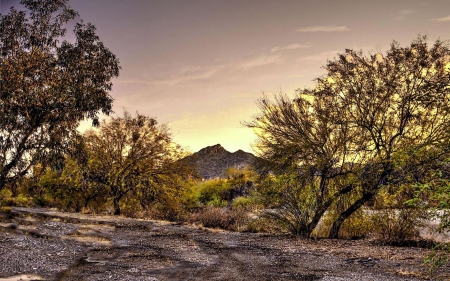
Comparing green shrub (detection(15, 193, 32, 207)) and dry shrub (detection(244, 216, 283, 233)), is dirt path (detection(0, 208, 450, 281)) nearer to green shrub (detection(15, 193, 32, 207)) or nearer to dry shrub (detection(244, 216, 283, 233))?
dry shrub (detection(244, 216, 283, 233))

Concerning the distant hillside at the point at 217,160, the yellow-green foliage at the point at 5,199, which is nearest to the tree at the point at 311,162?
the yellow-green foliage at the point at 5,199

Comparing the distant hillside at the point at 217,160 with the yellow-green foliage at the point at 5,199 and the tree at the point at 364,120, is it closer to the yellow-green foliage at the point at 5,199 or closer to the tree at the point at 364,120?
the yellow-green foliage at the point at 5,199

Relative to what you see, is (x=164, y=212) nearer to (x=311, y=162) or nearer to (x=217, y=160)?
(x=311, y=162)

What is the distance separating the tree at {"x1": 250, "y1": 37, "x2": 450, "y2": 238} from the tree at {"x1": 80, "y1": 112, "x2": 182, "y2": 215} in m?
12.3

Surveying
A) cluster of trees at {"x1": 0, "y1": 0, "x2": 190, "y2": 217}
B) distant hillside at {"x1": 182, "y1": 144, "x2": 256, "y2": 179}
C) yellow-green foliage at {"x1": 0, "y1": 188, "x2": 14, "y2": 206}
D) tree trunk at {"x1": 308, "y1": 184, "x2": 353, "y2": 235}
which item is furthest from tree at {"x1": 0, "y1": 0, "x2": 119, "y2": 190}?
distant hillside at {"x1": 182, "y1": 144, "x2": 256, "y2": 179}

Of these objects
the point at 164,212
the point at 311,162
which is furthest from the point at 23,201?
the point at 311,162

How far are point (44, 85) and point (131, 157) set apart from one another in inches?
346

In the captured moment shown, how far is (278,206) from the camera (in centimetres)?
1662

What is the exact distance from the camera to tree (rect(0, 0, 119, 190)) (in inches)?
773

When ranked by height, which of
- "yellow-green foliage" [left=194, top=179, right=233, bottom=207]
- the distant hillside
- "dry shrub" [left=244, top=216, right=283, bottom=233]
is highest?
the distant hillside

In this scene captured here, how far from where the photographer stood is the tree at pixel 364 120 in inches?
594

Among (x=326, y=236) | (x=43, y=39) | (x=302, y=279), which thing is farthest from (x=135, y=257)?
(x=43, y=39)

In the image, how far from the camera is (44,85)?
20.4 meters

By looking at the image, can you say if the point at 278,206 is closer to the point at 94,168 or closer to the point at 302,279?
the point at 302,279
